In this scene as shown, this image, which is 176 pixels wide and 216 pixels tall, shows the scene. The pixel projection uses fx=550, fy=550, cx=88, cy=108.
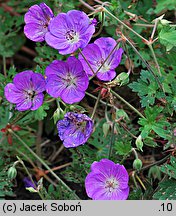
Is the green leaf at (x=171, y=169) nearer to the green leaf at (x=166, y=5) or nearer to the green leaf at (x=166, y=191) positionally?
the green leaf at (x=166, y=191)

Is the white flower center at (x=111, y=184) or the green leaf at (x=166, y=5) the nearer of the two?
the white flower center at (x=111, y=184)

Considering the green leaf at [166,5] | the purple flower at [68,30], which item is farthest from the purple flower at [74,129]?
the green leaf at [166,5]

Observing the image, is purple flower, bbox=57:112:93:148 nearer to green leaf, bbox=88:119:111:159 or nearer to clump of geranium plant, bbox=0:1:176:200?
clump of geranium plant, bbox=0:1:176:200

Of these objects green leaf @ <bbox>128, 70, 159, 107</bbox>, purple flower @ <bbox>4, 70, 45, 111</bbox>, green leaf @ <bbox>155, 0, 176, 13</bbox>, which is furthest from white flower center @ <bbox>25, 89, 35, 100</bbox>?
green leaf @ <bbox>155, 0, 176, 13</bbox>

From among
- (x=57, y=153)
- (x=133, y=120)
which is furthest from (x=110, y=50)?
(x=57, y=153)

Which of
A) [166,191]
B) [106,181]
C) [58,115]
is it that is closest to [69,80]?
[58,115]

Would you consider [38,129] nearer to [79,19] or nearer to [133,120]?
[133,120]

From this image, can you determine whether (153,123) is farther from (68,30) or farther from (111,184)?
(68,30)
